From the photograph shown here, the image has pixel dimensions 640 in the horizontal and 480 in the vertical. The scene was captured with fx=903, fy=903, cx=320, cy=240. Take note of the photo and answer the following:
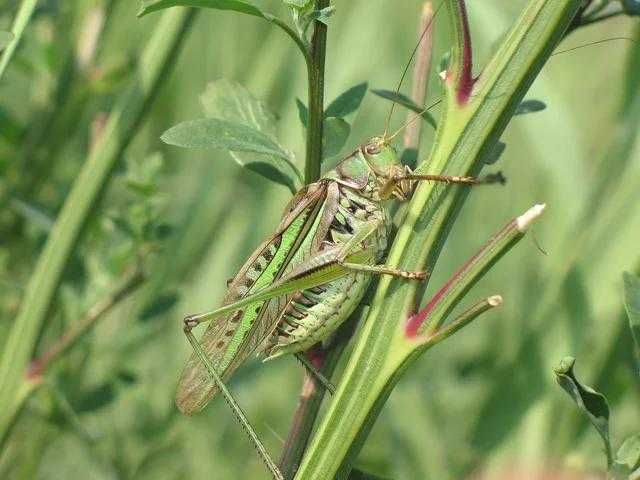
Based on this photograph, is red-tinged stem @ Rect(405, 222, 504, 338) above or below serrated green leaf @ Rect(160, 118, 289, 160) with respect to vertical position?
below

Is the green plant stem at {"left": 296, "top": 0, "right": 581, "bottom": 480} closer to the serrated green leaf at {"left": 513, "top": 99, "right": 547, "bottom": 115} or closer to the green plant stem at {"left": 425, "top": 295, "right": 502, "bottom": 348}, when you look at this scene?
the green plant stem at {"left": 425, "top": 295, "right": 502, "bottom": 348}

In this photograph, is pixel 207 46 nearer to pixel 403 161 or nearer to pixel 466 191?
pixel 403 161

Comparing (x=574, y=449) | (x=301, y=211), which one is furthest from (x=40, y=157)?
(x=574, y=449)

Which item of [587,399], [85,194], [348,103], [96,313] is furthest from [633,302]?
[96,313]

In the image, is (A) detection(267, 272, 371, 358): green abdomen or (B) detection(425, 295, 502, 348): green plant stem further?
(A) detection(267, 272, 371, 358): green abdomen

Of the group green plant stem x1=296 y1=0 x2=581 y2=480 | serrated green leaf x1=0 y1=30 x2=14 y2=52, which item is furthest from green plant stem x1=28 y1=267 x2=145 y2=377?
green plant stem x1=296 y1=0 x2=581 y2=480
